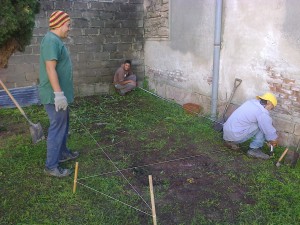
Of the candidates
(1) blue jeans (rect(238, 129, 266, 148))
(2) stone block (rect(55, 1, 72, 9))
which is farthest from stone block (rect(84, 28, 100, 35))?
(1) blue jeans (rect(238, 129, 266, 148))

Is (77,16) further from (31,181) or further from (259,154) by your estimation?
(259,154)

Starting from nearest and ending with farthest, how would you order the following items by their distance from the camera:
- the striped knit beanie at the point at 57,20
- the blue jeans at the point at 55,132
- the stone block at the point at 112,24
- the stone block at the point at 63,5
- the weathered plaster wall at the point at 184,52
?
the striped knit beanie at the point at 57,20, the blue jeans at the point at 55,132, the weathered plaster wall at the point at 184,52, the stone block at the point at 63,5, the stone block at the point at 112,24

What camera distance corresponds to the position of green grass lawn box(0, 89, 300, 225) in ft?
10.1

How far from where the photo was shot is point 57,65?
3.47 meters

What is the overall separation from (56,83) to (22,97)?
387 centimetres

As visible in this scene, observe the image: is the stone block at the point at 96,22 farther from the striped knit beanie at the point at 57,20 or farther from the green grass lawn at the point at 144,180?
the striped knit beanie at the point at 57,20

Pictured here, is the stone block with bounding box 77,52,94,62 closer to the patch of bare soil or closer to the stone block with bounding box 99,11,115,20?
the stone block with bounding box 99,11,115,20

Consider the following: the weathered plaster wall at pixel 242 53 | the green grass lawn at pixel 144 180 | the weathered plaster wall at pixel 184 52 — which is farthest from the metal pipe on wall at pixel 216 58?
the green grass lawn at pixel 144 180

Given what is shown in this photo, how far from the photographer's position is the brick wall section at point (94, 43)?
22.1ft

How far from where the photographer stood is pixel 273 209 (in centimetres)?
320

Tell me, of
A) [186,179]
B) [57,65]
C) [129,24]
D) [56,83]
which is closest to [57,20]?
[57,65]

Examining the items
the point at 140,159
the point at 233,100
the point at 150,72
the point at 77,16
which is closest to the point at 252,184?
the point at 140,159

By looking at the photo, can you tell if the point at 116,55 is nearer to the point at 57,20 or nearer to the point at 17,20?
the point at 17,20

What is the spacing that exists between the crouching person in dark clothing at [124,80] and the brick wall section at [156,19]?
3.23 feet
